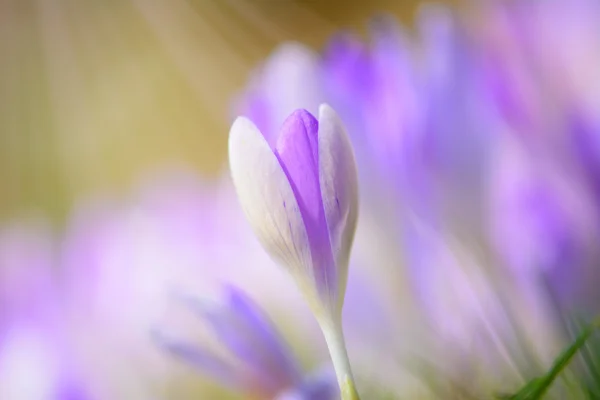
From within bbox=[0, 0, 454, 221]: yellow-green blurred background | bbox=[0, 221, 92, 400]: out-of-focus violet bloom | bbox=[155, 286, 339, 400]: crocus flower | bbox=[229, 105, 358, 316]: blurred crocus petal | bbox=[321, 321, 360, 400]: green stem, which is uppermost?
bbox=[0, 0, 454, 221]: yellow-green blurred background

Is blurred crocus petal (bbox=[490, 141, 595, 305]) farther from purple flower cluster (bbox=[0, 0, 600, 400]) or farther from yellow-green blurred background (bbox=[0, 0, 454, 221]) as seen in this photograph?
yellow-green blurred background (bbox=[0, 0, 454, 221])

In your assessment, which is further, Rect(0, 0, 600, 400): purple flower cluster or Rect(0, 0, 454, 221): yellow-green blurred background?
Rect(0, 0, 454, 221): yellow-green blurred background

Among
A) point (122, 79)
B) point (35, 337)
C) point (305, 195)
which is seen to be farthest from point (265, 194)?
point (122, 79)

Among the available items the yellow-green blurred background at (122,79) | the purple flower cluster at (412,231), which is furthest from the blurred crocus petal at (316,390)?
the yellow-green blurred background at (122,79)

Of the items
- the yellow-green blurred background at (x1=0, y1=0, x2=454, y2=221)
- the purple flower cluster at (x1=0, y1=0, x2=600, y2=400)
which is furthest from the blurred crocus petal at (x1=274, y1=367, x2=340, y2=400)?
the yellow-green blurred background at (x1=0, y1=0, x2=454, y2=221)

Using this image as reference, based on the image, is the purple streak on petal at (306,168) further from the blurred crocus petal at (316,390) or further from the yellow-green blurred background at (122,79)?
the yellow-green blurred background at (122,79)

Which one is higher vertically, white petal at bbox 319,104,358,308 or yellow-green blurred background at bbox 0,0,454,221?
yellow-green blurred background at bbox 0,0,454,221

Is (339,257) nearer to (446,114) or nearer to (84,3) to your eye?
(446,114)
